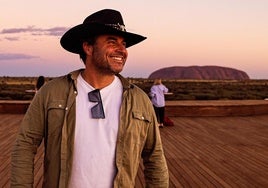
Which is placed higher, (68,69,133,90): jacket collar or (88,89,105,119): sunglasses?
(68,69,133,90): jacket collar

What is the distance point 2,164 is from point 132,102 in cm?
509

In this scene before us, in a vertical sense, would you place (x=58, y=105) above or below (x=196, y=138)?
above

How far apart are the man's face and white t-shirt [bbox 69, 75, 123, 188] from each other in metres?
0.17

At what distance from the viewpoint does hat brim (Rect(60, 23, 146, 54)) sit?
1.73m

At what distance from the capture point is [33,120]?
64.9 inches

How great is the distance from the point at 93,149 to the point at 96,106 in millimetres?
171

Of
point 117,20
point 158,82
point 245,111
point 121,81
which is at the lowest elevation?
point 245,111

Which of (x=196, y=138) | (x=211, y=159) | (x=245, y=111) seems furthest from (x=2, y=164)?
(x=245, y=111)

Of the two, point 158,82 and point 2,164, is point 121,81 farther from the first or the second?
point 158,82

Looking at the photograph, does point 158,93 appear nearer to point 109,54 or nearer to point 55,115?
point 109,54

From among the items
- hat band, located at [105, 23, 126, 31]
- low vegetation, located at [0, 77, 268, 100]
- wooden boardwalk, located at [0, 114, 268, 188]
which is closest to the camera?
hat band, located at [105, 23, 126, 31]

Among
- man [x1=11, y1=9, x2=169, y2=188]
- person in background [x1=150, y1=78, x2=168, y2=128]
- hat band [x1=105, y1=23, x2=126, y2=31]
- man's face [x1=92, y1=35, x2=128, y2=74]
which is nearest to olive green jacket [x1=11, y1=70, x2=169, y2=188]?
man [x1=11, y1=9, x2=169, y2=188]

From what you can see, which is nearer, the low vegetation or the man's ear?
the man's ear

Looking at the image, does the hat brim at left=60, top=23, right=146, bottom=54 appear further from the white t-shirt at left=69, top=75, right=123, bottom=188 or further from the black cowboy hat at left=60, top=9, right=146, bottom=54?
the white t-shirt at left=69, top=75, right=123, bottom=188
